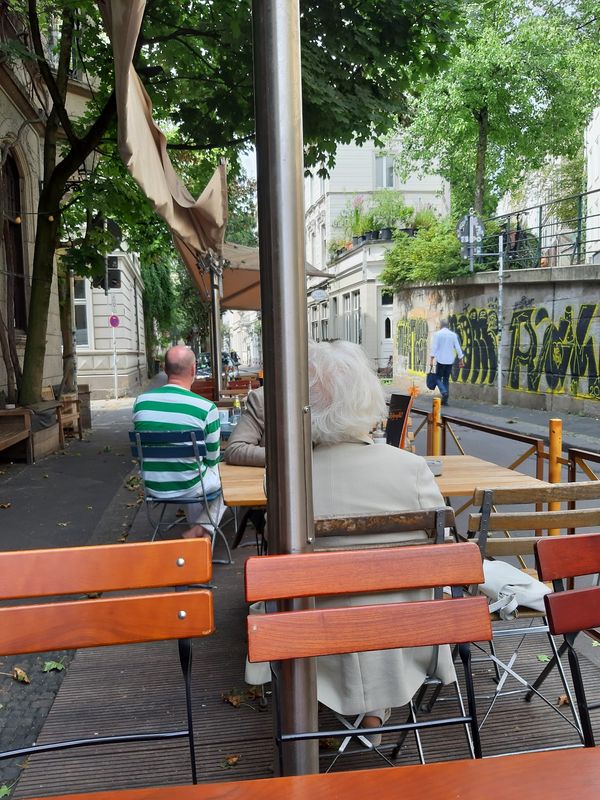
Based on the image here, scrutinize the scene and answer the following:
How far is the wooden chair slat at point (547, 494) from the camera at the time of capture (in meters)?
2.86

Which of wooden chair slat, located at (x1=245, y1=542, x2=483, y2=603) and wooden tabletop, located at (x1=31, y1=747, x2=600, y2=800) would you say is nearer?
wooden tabletop, located at (x1=31, y1=747, x2=600, y2=800)

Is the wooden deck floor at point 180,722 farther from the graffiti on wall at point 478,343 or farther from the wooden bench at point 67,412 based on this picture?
the graffiti on wall at point 478,343

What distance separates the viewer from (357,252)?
3278cm

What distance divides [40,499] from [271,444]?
20.8 ft

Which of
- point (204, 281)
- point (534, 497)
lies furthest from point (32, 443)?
point (534, 497)

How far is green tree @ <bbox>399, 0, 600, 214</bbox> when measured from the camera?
21469 millimetres

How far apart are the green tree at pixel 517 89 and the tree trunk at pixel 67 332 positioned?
11205 millimetres

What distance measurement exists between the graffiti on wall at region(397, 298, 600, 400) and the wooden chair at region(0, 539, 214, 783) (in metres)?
12.9

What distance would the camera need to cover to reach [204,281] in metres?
8.21

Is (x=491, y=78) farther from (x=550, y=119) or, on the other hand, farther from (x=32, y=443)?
(x=32, y=443)

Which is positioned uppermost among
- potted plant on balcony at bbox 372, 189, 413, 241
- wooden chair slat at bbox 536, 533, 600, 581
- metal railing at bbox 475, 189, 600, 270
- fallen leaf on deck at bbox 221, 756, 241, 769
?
potted plant on balcony at bbox 372, 189, 413, 241

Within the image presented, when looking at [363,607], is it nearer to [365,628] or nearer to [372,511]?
[365,628]

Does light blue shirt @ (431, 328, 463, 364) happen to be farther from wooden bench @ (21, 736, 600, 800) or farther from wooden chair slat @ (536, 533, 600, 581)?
wooden bench @ (21, 736, 600, 800)

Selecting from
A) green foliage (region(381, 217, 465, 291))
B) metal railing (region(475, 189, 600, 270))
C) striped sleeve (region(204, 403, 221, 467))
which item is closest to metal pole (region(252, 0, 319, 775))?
striped sleeve (region(204, 403, 221, 467))
